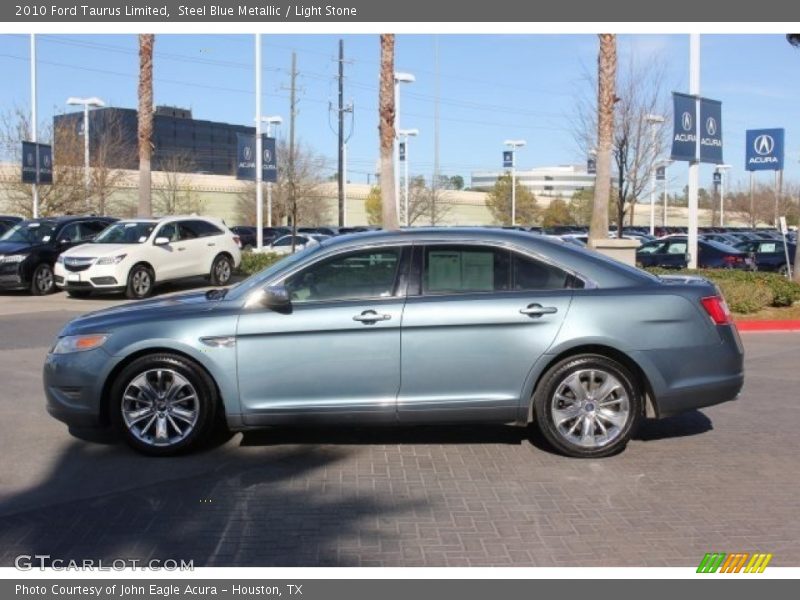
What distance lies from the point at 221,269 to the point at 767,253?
55.2 ft

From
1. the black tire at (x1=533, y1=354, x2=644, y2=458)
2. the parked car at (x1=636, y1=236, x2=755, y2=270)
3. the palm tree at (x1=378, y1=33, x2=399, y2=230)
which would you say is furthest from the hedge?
the black tire at (x1=533, y1=354, x2=644, y2=458)

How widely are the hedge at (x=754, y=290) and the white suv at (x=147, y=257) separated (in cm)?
985

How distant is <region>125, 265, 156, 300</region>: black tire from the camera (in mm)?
18906

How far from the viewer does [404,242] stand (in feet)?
22.1

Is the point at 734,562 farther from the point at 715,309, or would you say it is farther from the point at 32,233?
the point at 32,233

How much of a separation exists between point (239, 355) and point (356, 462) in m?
1.14

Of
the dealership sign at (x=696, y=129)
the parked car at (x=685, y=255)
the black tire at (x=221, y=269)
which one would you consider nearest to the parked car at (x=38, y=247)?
the black tire at (x=221, y=269)

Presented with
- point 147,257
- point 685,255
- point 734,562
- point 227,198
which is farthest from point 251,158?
point 227,198

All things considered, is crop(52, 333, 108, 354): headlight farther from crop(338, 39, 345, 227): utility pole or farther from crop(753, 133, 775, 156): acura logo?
crop(338, 39, 345, 227): utility pole

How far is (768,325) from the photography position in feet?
48.9

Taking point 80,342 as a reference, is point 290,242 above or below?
above

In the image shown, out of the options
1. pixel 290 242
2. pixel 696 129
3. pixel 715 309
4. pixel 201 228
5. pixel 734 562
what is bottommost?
pixel 734 562

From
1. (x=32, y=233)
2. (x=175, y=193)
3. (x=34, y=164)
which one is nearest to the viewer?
(x=32, y=233)

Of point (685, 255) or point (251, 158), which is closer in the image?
point (685, 255)
